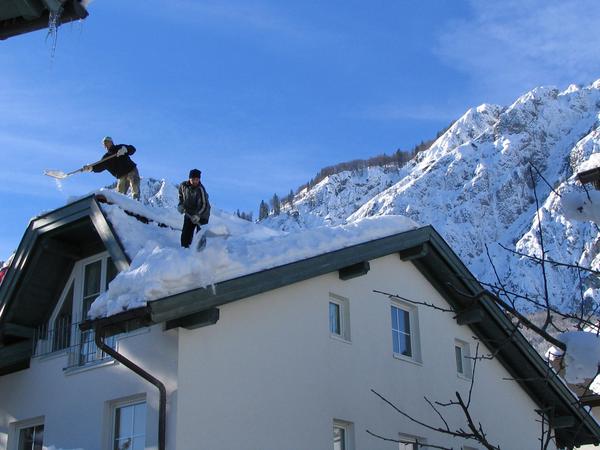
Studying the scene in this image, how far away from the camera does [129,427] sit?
11742 millimetres

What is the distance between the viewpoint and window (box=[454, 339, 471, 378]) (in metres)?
16.6

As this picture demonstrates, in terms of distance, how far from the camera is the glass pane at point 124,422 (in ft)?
38.5

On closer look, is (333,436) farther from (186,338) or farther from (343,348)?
(186,338)

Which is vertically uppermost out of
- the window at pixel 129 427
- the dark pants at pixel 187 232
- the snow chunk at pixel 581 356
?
the dark pants at pixel 187 232

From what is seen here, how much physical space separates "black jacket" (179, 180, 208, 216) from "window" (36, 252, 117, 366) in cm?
170

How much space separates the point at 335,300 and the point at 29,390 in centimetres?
499

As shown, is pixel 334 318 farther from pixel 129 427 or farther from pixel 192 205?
pixel 129 427

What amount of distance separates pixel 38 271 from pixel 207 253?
3.84 m

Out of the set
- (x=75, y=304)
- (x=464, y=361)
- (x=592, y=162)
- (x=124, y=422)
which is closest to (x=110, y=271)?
(x=75, y=304)

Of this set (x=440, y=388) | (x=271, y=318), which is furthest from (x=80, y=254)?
(x=440, y=388)

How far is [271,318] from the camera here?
12.7m

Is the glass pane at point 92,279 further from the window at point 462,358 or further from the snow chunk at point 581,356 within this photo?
the snow chunk at point 581,356

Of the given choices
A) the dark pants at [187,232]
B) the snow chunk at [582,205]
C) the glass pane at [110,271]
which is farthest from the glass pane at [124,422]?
the snow chunk at [582,205]

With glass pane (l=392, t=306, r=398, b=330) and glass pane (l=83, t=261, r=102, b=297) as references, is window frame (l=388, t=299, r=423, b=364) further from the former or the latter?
glass pane (l=83, t=261, r=102, b=297)
